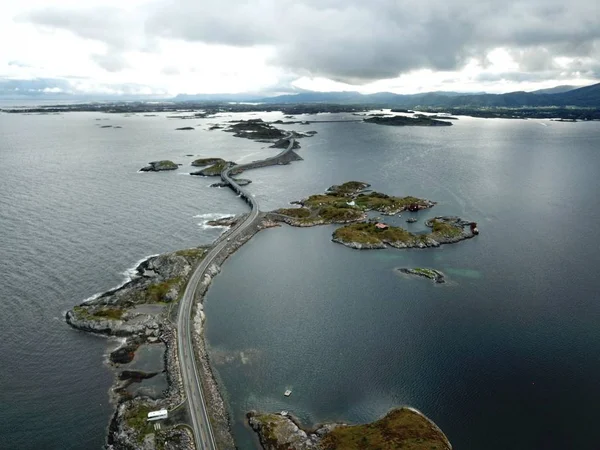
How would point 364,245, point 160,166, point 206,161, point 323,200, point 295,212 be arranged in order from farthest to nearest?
point 206,161, point 160,166, point 323,200, point 295,212, point 364,245

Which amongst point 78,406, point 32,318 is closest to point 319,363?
point 78,406

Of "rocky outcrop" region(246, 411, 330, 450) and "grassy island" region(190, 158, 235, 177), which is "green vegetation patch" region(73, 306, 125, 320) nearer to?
"rocky outcrop" region(246, 411, 330, 450)

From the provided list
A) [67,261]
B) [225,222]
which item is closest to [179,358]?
[67,261]

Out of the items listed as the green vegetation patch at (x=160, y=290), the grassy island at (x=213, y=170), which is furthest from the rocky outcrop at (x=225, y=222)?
the grassy island at (x=213, y=170)

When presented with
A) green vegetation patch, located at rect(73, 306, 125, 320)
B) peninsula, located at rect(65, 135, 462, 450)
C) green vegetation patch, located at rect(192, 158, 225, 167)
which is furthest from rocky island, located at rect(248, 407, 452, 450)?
green vegetation patch, located at rect(192, 158, 225, 167)

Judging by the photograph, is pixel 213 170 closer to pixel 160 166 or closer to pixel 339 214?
pixel 160 166

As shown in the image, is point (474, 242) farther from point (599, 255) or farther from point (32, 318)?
point (32, 318)

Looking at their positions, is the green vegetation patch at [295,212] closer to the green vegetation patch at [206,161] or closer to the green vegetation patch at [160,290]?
the green vegetation patch at [160,290]
